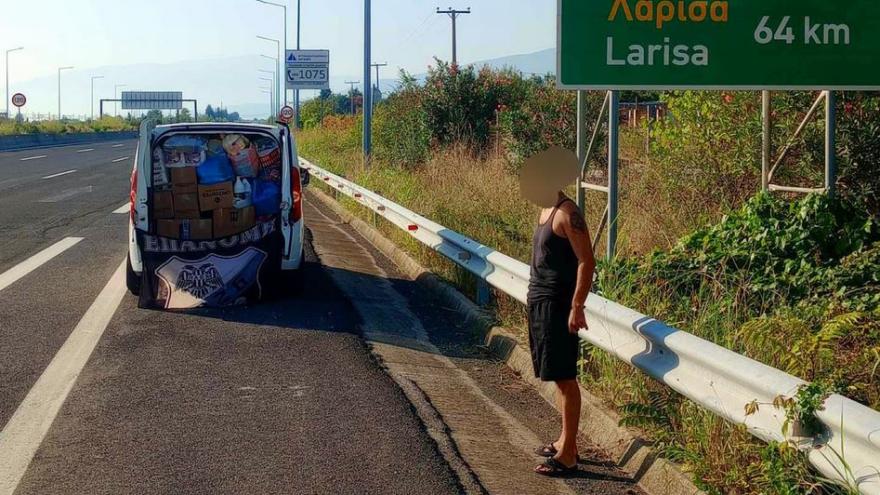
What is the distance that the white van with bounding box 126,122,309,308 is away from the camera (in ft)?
34.5

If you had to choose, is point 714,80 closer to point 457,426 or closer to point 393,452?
point 457,426

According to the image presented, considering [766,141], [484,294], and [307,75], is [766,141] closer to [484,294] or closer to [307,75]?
[484,294]

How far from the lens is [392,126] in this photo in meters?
28.2

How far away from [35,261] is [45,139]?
54.1 meters

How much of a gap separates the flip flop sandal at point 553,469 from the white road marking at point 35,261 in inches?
282

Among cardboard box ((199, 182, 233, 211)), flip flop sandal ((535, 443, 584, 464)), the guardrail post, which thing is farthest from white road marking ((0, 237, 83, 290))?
flip flop sandal ((535, 443, 584, 464))

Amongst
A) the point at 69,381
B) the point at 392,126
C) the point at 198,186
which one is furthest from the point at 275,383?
the point at 392,126

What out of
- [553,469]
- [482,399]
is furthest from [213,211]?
[553,469]

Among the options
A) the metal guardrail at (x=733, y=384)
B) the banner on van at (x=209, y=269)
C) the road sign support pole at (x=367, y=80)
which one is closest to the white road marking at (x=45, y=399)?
the banner on van at (x=209, y=269)

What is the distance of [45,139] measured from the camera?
210ft

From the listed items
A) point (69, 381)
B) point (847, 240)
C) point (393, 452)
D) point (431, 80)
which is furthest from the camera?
point (431, 80)

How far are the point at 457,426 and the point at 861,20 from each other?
4.92 metres

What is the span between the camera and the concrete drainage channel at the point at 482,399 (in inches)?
219

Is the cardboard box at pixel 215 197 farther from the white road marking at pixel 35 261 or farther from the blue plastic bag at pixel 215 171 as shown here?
the white road marking at pixel 35 261
